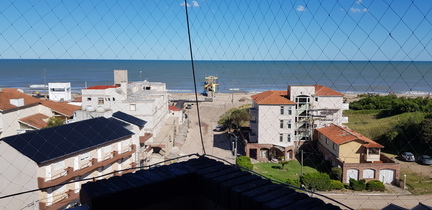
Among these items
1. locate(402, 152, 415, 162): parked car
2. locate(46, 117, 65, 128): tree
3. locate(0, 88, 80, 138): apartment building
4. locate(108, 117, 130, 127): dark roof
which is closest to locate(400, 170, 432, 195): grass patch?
Answer: locate(402, 152, 415, 162): parked car

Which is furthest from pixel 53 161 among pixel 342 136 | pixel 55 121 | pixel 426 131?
pixel 426 131

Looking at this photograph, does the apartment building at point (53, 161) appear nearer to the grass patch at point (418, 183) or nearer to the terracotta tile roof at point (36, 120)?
the terracotta tile roof at point (36, 120)

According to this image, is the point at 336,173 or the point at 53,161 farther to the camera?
the point at 336,173

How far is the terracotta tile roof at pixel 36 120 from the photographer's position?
29.6 feet

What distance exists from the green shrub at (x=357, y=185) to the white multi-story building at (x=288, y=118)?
105 inches

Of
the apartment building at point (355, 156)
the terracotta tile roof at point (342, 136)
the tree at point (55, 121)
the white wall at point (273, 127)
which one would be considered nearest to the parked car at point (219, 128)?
the white wall at point (273, 127)

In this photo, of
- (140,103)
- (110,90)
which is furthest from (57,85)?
(140,103)

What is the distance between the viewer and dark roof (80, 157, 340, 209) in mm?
1091

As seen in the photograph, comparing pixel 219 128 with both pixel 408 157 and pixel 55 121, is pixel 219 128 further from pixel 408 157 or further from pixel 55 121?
pixel 408 157

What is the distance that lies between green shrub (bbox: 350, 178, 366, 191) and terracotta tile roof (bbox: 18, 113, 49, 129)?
783 centimetres

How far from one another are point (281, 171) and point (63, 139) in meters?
5.41

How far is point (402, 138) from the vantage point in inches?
421

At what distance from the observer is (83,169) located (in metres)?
5.76

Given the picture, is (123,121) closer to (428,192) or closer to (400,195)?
(400,195)
